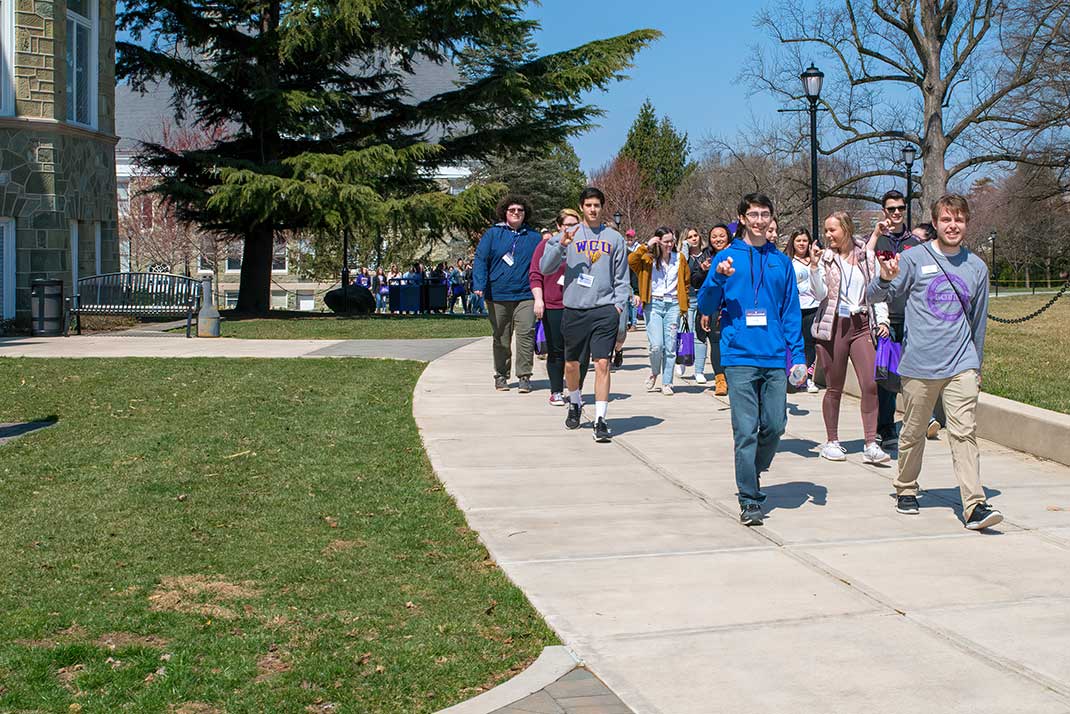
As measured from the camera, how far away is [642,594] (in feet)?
19.2

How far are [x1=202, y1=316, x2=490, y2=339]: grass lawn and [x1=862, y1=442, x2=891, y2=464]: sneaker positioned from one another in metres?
13.3

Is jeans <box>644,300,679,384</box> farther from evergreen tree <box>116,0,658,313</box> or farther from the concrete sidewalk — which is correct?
evergreen tree <box>116,0,658,313</box>

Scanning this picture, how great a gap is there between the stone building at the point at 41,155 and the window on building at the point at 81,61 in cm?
3

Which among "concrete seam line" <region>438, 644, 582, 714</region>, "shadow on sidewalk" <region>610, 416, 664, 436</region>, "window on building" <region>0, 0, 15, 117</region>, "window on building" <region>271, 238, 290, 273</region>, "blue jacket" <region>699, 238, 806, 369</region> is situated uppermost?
"window on building" <region>0, 0, 15, 117</region>

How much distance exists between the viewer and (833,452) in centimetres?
950

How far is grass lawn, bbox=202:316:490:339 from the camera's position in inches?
870

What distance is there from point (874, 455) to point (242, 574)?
5182mm

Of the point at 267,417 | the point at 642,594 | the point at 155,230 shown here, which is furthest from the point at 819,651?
the point at 155,230

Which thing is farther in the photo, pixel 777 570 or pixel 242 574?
pixel 777 570

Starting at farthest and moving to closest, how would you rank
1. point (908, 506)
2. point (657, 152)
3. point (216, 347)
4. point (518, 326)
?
point (657, 152) < point (216, 347) < point (518, 326) < point (908, 506)

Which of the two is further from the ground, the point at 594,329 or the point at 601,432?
the point at 594,329

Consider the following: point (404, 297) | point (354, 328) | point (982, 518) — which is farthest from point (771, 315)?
point (404, 297)

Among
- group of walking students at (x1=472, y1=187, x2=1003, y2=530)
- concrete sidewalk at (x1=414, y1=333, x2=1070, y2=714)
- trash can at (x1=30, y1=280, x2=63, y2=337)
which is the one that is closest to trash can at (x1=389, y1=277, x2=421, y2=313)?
trash can at (x1=30, y1=280, x2=63, y2=337)

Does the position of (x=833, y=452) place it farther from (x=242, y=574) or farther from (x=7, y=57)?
(x=7, y=57)
